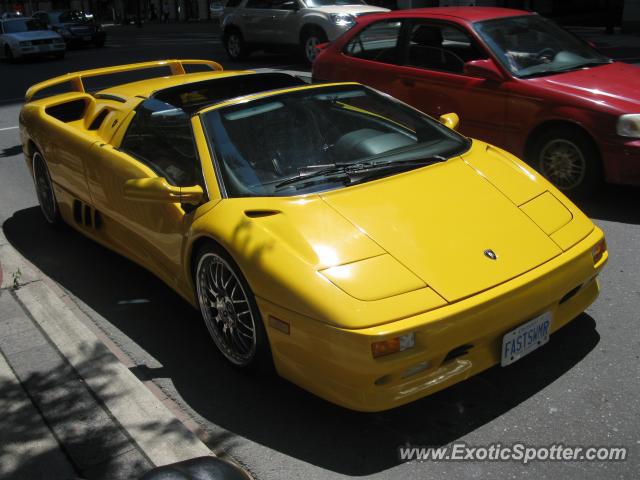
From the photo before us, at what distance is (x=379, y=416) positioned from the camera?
11.2 ft

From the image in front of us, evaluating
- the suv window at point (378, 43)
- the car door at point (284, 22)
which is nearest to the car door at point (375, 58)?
the suv window at point (378, 43)

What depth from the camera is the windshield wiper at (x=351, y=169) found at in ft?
12.7

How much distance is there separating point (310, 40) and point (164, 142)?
37.7 ft

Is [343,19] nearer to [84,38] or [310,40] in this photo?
[310,40]

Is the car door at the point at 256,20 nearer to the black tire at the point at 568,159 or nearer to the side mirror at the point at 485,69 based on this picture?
the side mirror at the point at 485,69

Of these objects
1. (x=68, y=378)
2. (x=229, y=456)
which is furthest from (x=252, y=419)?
(x=68, y=378)

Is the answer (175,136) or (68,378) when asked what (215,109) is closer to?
(175,136)

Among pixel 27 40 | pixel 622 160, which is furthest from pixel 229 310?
pixel 27 40

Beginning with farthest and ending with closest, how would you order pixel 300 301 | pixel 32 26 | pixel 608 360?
pixel 32 26 → pixel 608 360 → pixel 300 301

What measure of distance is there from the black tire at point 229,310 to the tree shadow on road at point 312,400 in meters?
0.15

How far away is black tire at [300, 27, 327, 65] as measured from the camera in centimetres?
1521

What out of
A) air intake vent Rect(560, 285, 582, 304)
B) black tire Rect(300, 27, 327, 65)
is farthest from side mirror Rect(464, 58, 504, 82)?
black tire Rect(300, 27, 327, 65)

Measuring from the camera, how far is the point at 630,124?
18.5ft

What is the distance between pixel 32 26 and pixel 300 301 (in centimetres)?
2409
